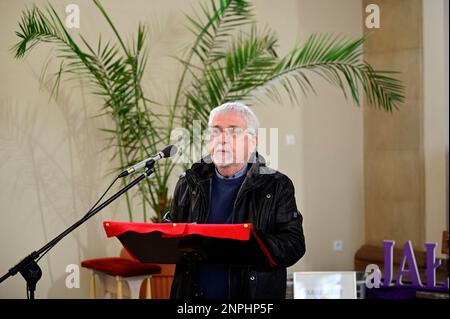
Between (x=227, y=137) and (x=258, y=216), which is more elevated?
(x=227, y=137)

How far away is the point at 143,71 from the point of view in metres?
5.21

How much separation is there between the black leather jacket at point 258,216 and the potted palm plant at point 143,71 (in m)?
2.06

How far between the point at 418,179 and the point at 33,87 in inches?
138

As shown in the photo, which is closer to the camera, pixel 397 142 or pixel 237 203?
pixel 237 203

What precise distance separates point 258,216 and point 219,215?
15cm

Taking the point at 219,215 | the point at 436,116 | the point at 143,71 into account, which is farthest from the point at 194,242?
the point at 436,116

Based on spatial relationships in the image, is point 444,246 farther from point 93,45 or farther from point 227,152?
point 227,152

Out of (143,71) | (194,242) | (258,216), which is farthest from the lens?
(143,71)

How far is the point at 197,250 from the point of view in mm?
2443

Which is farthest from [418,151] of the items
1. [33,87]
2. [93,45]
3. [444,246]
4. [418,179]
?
[33,87]

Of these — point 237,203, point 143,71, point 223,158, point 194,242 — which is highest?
point 143,71

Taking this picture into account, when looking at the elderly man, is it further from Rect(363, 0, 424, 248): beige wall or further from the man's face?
Rect(363, 0, 424, 248): beige wall

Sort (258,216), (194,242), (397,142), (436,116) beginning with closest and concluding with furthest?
1. (194,242)
2. (258,216)
3. (436,116)
4. (397,142)

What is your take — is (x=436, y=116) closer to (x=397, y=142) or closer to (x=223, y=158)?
(x=397, y=142)
